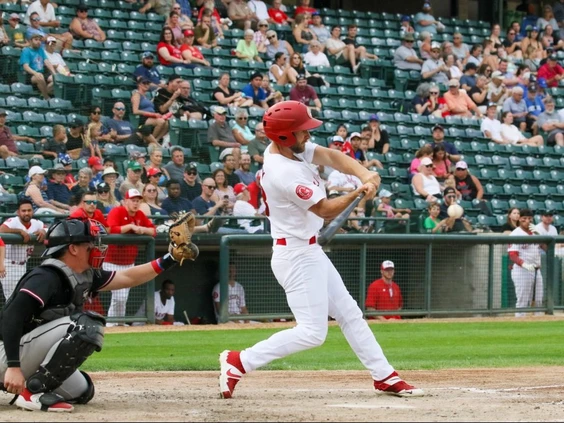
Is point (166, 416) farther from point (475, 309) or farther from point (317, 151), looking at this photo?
point (475, 309)

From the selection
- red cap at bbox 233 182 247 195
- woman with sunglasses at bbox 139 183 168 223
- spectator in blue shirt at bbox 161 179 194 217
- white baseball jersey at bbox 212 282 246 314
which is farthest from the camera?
red cap at bbox 233 182 247 195

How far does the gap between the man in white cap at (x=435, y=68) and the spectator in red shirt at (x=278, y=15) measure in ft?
8.89

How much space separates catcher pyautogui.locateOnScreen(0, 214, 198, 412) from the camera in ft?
19.1

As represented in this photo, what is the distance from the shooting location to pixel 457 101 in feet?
67.1

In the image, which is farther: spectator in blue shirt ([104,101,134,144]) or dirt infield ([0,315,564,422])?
spectator in blue shirt ([104,101,134,144])

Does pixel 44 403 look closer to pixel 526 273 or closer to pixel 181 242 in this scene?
pixel 181 242

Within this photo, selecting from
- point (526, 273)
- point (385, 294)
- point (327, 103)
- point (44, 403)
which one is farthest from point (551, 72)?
point (44, 403)

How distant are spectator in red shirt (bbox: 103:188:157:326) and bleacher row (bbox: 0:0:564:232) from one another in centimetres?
173

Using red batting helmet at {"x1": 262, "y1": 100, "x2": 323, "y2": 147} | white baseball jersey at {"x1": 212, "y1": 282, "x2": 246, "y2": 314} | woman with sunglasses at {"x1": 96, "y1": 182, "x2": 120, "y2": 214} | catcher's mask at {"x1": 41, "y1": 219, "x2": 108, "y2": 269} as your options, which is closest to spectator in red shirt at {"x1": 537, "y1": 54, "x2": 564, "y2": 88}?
white baseball jersey at {"x1": 212, "y1": 282, "x2": 246, "y2": 314}

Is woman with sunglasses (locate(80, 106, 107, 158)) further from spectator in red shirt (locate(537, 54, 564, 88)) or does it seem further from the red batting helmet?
spectator in red shirt (locate(537, 54, 564, 88))

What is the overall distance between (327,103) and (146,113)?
13.3 feet

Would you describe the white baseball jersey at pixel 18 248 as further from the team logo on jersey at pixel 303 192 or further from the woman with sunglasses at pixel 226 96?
the team logo on jersey at pixel 303 192

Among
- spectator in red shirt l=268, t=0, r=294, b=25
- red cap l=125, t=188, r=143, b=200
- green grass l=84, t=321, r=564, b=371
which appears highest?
spectator in red shirt l=268, t=0, r=294, b=25

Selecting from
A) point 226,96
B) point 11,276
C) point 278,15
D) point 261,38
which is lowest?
point 11,276
